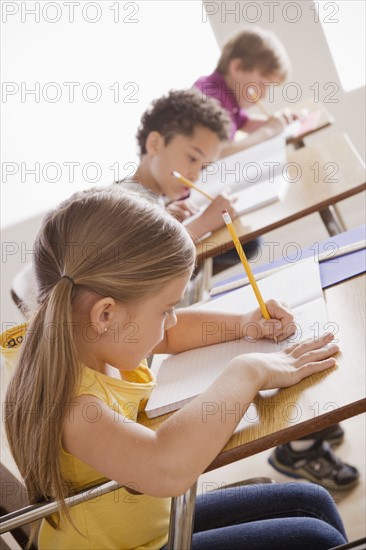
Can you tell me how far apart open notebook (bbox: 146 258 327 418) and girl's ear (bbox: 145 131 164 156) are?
112cm

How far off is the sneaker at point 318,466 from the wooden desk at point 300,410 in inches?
38.6

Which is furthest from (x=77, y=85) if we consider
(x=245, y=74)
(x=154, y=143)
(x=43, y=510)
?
(x=43, y=510)

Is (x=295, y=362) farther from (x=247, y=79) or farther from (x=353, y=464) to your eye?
(x=247, y=79)

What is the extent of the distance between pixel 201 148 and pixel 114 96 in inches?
57.1

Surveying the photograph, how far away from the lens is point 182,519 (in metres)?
0.95

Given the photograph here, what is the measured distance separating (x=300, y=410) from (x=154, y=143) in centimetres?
165

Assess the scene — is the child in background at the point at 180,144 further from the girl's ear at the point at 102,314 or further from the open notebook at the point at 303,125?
the girl's ear at the point at 102,314

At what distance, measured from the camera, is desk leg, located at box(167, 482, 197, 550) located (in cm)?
95

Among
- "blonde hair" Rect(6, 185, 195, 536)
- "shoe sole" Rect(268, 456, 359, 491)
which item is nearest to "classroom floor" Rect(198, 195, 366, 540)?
"shoe sole" Rect(268, 456, 359, 491)

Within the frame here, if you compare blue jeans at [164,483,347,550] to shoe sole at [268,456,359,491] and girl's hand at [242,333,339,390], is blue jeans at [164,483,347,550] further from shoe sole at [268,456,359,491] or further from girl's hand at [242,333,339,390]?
shoe sole at [268,456,359,491]

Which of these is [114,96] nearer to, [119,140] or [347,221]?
[119,140]

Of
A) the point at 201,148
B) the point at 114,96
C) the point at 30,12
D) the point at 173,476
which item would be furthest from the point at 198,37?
the point at 173,476

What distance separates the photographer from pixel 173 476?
878mm

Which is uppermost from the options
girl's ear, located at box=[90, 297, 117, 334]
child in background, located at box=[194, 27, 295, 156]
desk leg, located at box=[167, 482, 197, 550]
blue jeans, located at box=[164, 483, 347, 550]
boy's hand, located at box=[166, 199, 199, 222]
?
child in background, located at box=[194, 27, 295, 156]
